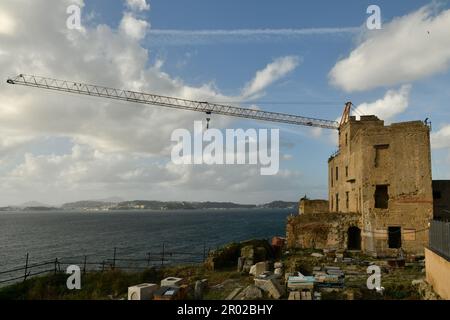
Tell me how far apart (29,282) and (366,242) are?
2838 centimetres

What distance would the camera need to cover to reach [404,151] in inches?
1229

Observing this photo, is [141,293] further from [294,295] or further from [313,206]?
[313,206]

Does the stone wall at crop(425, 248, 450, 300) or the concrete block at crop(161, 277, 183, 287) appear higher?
the stone wall at crop(425, 248, 450, 300)

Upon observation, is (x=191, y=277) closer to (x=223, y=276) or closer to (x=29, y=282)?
(x=223, y=276)

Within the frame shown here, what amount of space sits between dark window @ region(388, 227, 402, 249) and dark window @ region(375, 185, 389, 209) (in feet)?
8.40

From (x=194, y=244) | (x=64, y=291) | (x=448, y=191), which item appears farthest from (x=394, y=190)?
(x=194, y=244)

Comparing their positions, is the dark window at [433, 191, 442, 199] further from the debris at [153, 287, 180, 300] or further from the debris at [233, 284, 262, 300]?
the debris at [153, 287, 180, 300]

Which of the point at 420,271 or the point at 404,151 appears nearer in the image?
the point at 420,271

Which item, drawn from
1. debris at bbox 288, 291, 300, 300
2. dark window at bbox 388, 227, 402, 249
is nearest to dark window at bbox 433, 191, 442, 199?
dark window at bbox 388, 227, 402, 249

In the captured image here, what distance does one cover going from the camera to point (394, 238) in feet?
105

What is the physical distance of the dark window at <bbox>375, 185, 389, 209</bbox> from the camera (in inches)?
1323

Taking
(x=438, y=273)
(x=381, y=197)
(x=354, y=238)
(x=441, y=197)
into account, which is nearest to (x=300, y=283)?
(x=438, y=273)

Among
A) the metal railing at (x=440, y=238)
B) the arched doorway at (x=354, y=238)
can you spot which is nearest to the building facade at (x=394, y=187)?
the arched doorway at (x=354, y=238)
